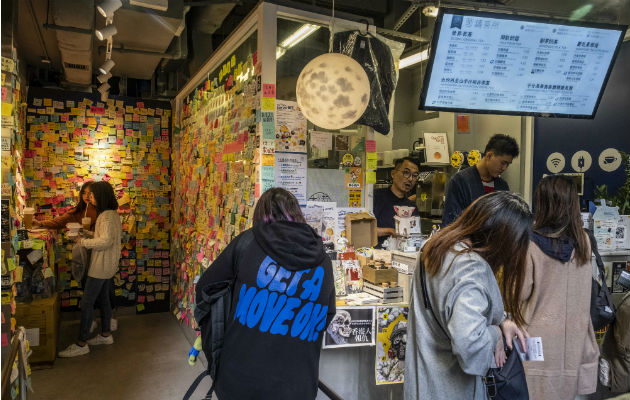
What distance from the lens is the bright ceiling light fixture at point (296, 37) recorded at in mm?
3639

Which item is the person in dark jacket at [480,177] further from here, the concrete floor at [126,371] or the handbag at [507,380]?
the concrete floor at [126,371]

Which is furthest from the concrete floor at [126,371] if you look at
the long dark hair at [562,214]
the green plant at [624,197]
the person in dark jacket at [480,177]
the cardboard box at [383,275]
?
the green plant at [624,197]

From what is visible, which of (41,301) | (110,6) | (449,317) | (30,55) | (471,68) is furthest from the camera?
(30,55)

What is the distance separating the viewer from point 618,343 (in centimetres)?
286

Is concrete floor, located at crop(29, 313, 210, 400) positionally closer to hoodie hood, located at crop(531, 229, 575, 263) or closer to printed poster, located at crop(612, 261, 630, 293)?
hoodie hood, located at crop(531, 229, 575, 263)

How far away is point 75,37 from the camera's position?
4863 millimetres

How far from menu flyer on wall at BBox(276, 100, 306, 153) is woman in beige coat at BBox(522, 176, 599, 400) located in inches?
71.7

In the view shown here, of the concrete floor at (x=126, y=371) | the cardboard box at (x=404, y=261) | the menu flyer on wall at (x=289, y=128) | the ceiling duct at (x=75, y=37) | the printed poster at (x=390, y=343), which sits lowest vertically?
the concrete floor at (x=126, y=371)

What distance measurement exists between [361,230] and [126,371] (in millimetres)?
2842

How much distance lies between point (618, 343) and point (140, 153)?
6254mm

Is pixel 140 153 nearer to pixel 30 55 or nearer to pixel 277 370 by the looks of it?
pixel 30 55

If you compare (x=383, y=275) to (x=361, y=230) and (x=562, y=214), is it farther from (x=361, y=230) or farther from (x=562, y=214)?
(x=562, y=214)

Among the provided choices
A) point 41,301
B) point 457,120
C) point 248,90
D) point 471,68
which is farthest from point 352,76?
point 457,120

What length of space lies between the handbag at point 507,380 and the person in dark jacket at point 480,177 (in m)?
1.81
